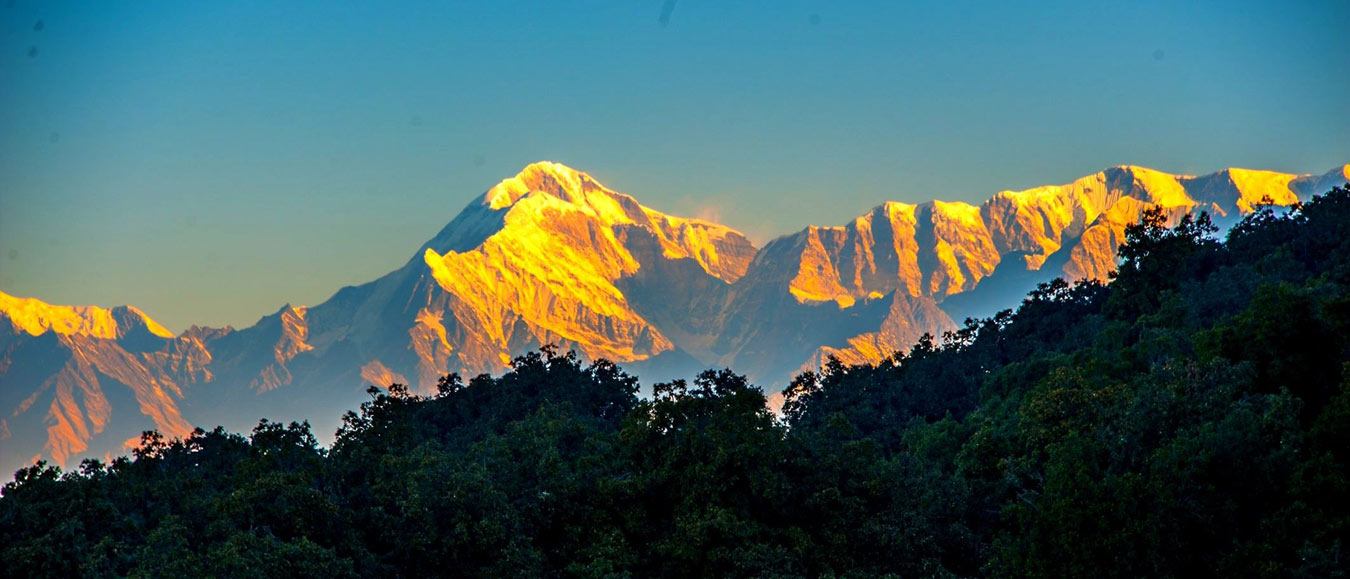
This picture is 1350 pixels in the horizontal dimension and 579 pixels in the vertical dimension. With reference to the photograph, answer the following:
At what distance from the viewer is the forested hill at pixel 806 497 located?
1455 inches

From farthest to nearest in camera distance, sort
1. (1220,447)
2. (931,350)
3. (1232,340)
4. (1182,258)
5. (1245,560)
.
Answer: (931,350) < (1182,258) < (1232,340) < (1220,447) < (1245,560)

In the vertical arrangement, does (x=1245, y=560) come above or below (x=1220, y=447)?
below

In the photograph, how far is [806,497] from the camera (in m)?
44.3

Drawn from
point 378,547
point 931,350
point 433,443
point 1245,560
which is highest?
point 931,350

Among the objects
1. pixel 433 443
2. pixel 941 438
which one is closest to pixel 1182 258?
pixel 941 438

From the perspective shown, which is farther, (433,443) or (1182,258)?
(1182,258)

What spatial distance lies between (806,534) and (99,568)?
21.4m

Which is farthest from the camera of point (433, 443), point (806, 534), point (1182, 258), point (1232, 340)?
point (1182, 258)

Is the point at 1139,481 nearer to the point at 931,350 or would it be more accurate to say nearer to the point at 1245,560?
the point at 1245,560

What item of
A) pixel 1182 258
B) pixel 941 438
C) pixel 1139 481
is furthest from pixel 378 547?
pixel 1182 258

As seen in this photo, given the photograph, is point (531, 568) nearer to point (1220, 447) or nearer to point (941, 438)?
point (1220, 447)

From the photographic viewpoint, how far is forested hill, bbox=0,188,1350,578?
37.0 meters

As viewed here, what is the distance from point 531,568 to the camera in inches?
1602

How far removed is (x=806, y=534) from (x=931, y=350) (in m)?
69.7
